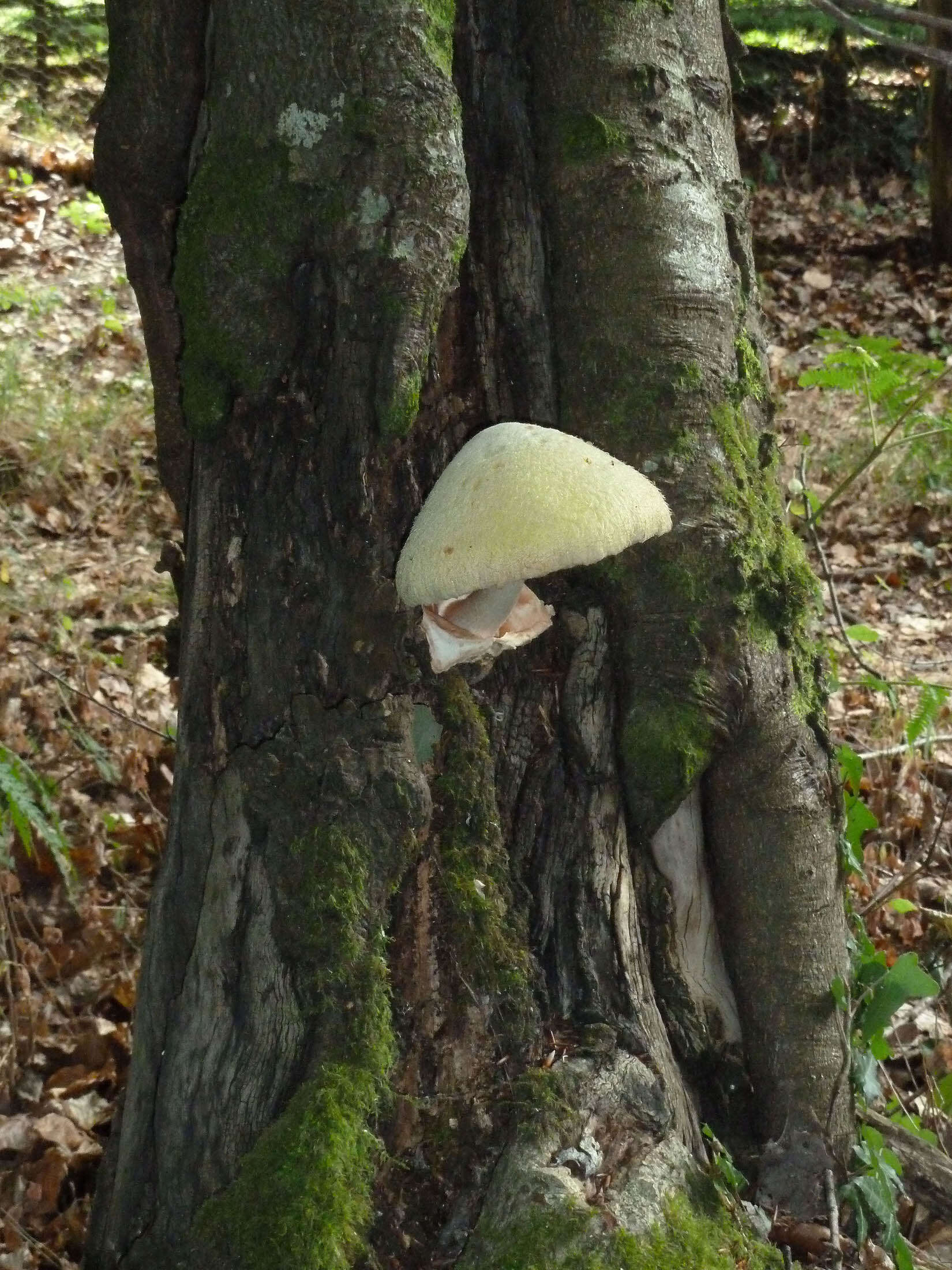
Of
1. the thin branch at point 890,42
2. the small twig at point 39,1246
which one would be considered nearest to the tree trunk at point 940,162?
the thin branch at point 890,42

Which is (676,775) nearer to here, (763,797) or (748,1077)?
(763,797)

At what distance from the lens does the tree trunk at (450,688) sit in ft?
7.25

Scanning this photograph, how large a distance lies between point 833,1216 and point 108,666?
3.98 meters

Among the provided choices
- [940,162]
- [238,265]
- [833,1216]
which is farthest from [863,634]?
[940,162]

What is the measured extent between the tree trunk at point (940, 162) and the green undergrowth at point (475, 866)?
34.0ft

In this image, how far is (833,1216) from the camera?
8.13 ft

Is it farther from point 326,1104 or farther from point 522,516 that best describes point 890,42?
point 326,1104

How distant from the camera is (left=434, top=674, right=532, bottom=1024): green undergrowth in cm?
234

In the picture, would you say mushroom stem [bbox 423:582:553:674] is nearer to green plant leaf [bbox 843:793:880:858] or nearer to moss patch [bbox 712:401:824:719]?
moss patch [bbox 712:401:824:719]

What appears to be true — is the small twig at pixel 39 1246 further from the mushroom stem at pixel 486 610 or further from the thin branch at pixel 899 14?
the thin branch at pixel 899 14

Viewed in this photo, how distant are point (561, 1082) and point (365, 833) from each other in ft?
2.23

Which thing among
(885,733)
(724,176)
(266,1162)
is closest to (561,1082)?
(266,1162)

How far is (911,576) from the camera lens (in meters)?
6.67

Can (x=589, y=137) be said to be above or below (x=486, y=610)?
above
